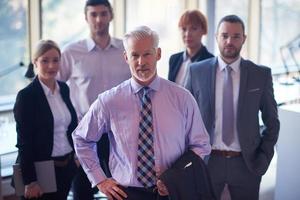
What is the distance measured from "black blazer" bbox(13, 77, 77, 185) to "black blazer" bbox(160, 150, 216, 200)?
926 mm

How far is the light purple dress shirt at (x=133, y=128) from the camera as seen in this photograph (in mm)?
1978

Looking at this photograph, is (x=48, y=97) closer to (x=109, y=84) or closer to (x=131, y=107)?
(x=109, y=84)

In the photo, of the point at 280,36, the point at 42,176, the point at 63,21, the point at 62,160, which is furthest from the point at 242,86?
the point at 280,36

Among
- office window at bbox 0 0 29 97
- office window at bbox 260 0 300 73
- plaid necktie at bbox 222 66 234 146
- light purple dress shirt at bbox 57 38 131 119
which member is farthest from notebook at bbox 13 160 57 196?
office window at bbox 260 0 300 73

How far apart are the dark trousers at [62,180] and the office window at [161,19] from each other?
2.03 m

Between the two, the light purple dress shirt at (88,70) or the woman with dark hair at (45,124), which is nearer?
the woman with dark hair at (45,124)

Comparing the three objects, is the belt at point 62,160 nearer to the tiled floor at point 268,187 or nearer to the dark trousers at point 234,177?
the dark trousers at point 234,177

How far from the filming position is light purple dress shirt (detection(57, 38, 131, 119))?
294cm

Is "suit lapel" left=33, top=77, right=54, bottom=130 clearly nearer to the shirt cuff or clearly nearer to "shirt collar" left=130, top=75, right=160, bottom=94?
the shirt cuff

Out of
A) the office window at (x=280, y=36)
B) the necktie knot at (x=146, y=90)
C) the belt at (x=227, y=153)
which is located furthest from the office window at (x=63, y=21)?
the office window at (x=280, y=36)

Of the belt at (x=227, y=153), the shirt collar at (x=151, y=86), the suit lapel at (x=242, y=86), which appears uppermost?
the shirt collar at (x=151, y=86)

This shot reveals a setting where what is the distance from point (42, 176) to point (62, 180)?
0.15m

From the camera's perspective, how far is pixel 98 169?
80.4 inches

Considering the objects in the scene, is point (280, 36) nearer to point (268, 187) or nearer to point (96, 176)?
point (268, 187)
